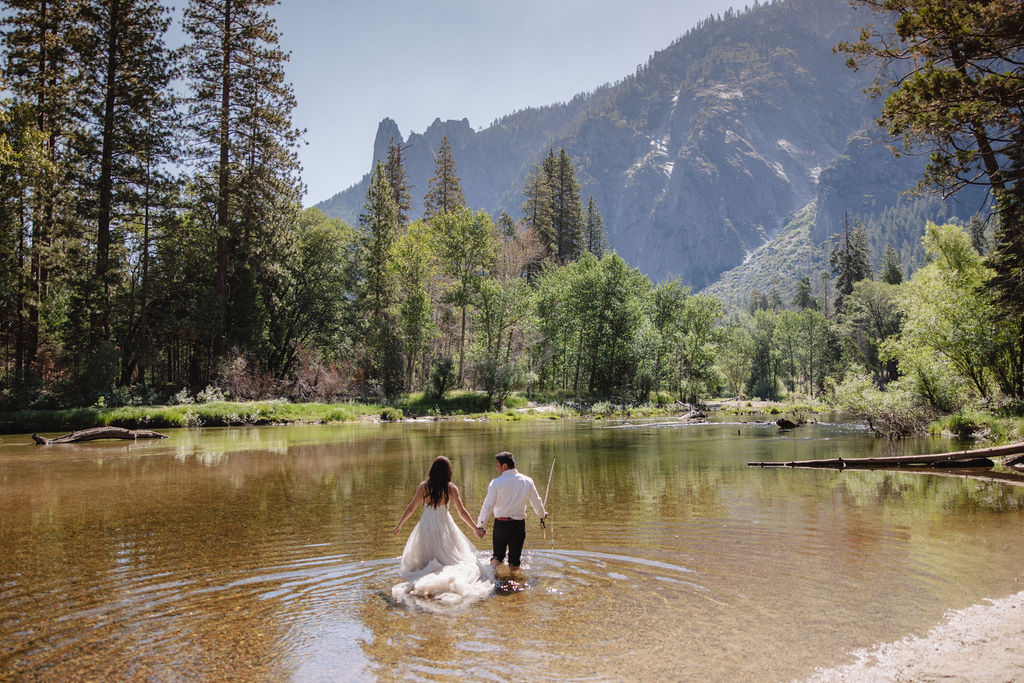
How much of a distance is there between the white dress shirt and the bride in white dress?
15.2 inches

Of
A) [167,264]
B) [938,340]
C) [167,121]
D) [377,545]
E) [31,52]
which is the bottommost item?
[377,545]

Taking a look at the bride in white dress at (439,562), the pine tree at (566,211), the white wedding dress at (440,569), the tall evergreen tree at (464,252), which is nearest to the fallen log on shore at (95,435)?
the bride in white dress at (439,562)

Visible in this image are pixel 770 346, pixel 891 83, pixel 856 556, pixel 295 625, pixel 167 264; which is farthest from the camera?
pixel 770 346

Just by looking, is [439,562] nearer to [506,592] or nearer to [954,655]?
[506,592]

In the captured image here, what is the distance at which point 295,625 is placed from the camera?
6.31 m

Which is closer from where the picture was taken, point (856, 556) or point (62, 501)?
point (856, 556)

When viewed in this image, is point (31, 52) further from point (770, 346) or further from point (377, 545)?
point (770, 346)

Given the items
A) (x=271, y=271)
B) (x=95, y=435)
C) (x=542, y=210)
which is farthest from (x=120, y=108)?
(x=542, y=210)

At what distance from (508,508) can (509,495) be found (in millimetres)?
184

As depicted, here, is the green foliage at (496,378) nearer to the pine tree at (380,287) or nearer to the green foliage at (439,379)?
the green foliage at (439,379)

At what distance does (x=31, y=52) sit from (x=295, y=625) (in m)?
40.0

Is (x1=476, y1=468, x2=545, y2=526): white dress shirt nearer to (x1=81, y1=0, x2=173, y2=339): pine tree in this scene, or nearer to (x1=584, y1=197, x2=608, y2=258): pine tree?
(x1=81, y1=0, x2=173, y2=339): pine tree

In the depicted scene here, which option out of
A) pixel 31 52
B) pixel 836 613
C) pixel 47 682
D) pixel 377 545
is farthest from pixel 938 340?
pixel 31 52

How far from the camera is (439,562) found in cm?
773
